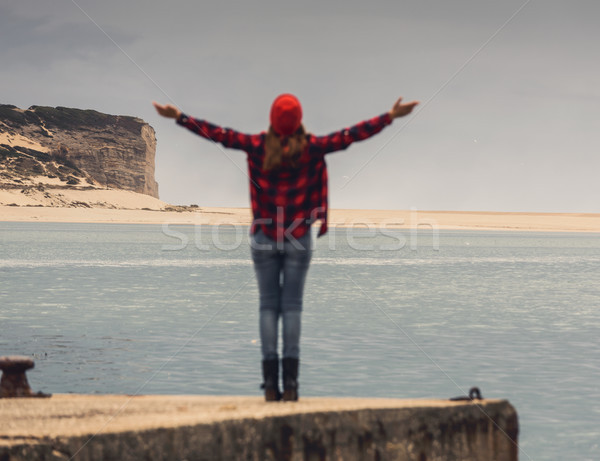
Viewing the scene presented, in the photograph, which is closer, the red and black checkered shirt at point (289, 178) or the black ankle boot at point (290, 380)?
the red and black checkered shirt at point (289, 178)

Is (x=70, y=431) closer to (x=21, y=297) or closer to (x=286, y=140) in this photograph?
(x=286, y=140)

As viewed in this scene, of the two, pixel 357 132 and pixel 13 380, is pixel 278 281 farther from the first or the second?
pixel 13 380

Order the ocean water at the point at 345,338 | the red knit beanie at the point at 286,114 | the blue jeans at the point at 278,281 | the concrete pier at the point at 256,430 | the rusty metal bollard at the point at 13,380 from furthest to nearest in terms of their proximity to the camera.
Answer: the ocean water at the point at 345,338, the rusty metal bollard at the point at 13,380, the blue jeans at the point at 278,281, the red knit beanie at the point at 286,114, the concrete pier at the point at 256,430

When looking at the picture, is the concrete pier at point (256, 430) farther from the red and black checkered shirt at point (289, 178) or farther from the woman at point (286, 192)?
the red and black checkered shirt at point (289, 178)

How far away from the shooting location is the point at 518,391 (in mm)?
9211

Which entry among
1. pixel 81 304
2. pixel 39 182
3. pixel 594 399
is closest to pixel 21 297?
pixel 81 304

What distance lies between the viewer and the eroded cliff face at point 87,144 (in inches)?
4579

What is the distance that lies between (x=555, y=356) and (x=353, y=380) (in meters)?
3.73

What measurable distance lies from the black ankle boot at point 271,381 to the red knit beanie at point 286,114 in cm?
157

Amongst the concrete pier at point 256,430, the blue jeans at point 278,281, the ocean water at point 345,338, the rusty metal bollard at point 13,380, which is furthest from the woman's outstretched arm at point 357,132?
the ocean water at point 345,338

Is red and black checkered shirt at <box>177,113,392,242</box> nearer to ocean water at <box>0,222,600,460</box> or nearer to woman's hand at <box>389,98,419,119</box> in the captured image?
woman's hand at <box>389,98,419,119</box>

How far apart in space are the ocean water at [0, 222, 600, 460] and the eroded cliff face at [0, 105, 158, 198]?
3764 inches

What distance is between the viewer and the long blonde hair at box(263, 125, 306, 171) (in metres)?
4.98

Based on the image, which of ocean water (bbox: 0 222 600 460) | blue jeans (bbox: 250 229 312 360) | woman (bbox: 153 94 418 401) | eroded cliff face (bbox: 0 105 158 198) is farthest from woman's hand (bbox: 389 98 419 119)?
eroded cliff face (bbox: 0 105 158 198)
